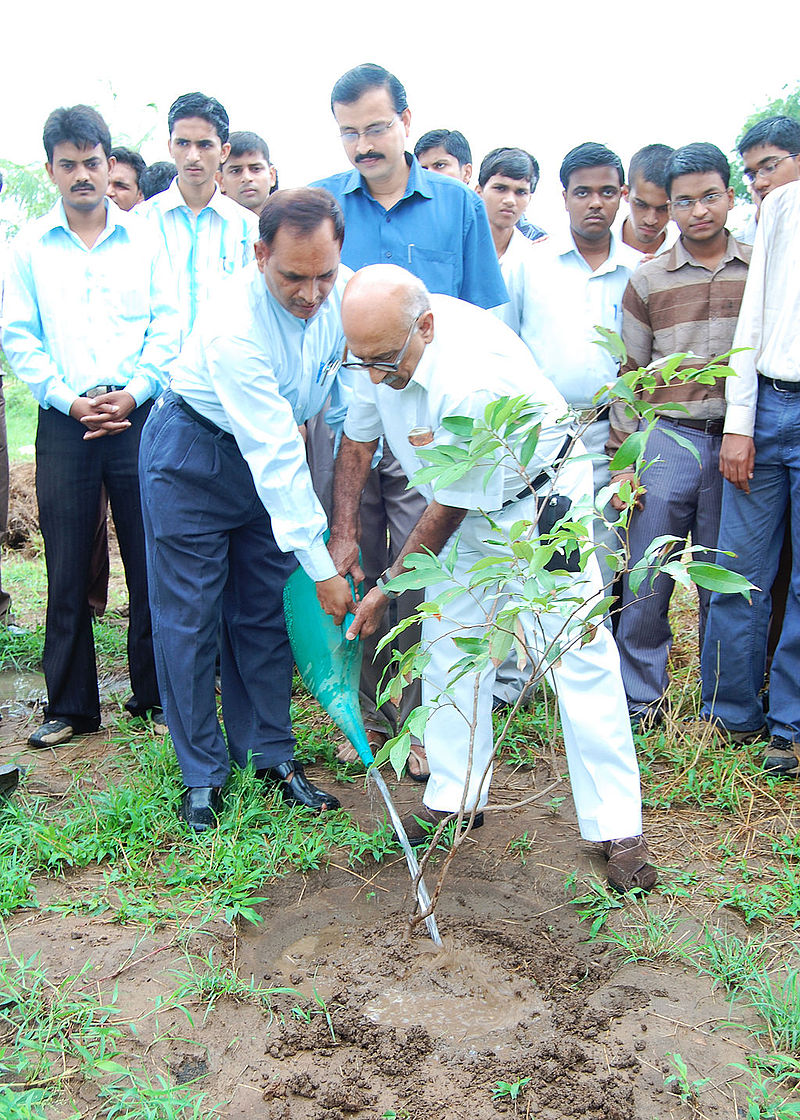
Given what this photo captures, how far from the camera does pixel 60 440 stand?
3.46m

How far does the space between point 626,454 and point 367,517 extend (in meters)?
→ 1.52

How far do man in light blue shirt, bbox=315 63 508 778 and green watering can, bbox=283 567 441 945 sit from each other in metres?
0.46

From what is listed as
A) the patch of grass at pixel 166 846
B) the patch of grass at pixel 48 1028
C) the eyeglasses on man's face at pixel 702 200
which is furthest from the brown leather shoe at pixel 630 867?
the eyeglasses on man's face at pixel 702 200

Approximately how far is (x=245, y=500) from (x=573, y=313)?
1.49 m

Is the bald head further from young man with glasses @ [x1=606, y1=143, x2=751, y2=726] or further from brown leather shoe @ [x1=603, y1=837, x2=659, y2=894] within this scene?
brown leather shoe @ [x1=603, y1=837, x2=659, y2=894]

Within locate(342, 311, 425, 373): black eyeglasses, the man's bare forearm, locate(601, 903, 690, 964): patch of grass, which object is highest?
locate(342, 311, 425, 373): black eyeglasses

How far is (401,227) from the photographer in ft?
11.0

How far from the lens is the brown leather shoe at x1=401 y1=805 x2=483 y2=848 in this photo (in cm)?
286

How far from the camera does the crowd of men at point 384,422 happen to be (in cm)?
258

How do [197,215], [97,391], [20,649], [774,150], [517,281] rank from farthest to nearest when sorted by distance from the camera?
[20,649]
[197,215]
[517,281]
[774,150]
[97,391]

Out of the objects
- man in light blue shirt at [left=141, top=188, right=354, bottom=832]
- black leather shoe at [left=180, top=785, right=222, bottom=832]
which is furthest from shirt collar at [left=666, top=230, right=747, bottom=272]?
black leather shoe at [left=180, top=785, right=222, bottom=832]

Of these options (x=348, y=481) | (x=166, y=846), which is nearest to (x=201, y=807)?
(x=166, y=846)

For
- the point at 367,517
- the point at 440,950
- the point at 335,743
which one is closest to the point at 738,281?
the point at 367,517

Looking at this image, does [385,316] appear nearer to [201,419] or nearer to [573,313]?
[201,419]
